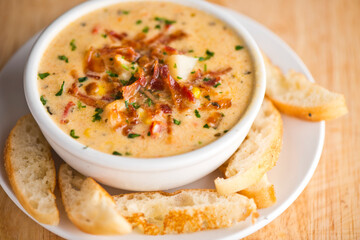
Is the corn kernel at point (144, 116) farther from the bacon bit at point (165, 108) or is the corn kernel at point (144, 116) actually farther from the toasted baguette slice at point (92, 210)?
the toasted baguette slice at point (92, 210)

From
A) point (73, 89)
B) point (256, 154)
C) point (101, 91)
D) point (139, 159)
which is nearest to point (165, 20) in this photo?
point (101, 91)

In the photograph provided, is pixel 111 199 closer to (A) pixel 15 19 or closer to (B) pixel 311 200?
(B) pixel 311 200

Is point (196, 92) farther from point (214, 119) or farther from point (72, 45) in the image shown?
point (72, 45)

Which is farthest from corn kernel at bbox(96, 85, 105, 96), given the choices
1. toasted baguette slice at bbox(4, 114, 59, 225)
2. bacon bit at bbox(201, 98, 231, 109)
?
bacon bit at bbox(201, 98, 231, 109)

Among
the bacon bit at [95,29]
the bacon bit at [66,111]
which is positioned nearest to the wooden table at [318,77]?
the bacon bit at [66,111]

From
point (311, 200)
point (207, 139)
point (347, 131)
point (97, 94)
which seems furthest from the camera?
point (347, 131)

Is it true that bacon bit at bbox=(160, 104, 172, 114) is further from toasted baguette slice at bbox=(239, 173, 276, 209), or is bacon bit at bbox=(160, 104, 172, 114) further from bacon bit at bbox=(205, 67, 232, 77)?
toasted baguette slice at bbox=(239, 173, 276, 209)

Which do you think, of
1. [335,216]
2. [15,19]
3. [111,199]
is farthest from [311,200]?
[15,19]
